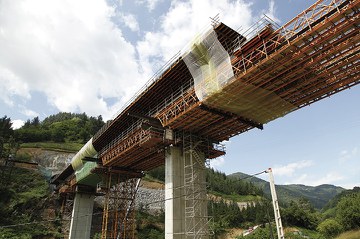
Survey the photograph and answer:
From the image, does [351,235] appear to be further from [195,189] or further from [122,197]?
[122,197]

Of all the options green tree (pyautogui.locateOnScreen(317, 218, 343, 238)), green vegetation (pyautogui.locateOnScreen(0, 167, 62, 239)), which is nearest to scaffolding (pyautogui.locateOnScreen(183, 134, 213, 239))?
green vegetation (pyautogui.locateOnScreen(0, 167, 62, 239))

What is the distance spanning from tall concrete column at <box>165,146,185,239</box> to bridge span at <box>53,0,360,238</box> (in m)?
0.07

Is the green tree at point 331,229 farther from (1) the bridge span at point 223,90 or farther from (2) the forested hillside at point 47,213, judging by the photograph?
(1) the bridge span at point 223,90

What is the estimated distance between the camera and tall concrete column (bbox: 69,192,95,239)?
4038 cm

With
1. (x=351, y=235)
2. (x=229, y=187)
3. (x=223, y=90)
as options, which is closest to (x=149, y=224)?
(x=351, y=235)

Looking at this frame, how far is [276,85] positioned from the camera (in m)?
16.3

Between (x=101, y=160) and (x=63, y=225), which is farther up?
(x=101, y=160)

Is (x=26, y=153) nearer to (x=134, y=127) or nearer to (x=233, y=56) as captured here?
(x=134, y=127)

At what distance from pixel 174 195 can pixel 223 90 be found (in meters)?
8.84

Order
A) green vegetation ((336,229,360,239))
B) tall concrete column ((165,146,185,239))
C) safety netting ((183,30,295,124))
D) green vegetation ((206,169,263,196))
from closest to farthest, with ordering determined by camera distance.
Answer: safety netting ((183,30,295,124)) → tall concrete column ((165,146,185,239)) → green vegetation ((336,229,360,239)) → green vegetation ((206,169,263,196))

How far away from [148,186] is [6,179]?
27.4m

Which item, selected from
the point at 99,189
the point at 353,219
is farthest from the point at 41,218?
the point at 353,219

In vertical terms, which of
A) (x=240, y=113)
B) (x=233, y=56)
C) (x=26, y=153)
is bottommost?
(x=240, y=113)

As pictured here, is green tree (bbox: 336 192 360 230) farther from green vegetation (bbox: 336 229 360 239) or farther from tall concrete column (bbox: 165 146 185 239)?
tall concrete column (bbox: 165 146 185 239)
